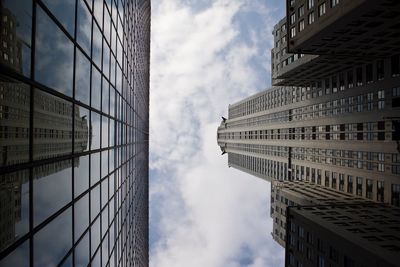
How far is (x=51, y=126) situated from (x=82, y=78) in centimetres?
447

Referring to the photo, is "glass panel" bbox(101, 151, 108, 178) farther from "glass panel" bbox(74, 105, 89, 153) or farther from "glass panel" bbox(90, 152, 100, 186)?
"glass panel" bbox(74, 105, 89, 153)

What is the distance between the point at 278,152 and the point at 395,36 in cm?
8618

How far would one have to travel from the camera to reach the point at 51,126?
45.5 ft

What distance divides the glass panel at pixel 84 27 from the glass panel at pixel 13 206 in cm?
809

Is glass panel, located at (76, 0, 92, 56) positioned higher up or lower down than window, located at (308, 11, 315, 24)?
lower down

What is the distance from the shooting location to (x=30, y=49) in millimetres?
11484

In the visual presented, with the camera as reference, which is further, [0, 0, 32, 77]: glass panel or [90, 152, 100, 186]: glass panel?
[90, 152, 100, 186]: glass panel

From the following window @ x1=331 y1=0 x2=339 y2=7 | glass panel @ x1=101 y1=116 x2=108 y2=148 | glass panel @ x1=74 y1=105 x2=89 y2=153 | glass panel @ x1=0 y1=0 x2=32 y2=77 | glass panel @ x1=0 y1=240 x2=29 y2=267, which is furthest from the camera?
window @ x1=331 y1=0 x2=339 y2=7

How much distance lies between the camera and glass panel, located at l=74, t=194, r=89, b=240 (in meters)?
16.7

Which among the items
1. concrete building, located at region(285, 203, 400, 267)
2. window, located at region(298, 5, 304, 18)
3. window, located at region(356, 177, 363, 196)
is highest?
window, located at region(298, 5, 304, 18)

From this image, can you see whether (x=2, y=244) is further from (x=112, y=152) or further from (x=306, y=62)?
(x=306, y=62)

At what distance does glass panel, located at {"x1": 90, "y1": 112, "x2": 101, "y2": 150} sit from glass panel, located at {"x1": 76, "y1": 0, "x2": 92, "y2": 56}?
3.79 m

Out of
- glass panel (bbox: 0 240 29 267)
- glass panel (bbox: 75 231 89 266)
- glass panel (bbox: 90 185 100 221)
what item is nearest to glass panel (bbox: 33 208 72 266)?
glass panel (bbox: 0 240 29 267)

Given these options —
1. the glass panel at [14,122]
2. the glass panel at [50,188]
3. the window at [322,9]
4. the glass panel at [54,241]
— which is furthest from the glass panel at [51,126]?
the window at [322,9]
